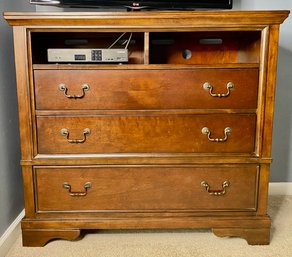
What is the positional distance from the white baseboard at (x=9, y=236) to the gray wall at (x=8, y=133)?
0.02m

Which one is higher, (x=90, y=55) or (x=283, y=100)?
(x=90, y=55)

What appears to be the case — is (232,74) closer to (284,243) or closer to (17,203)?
(284,243)

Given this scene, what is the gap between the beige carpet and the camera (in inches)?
49.8

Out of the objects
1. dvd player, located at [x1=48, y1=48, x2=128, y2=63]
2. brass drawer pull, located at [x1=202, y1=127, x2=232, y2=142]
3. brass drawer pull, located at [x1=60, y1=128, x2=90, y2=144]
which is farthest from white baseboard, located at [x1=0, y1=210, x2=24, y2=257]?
brass drawer pull, located at [x1=202, y1=127, x2=232, y2=142]

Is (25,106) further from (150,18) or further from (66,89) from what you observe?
(150,18)

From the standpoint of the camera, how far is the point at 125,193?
129 centimetres

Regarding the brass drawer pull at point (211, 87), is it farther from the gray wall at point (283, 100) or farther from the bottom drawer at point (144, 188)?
the gray wall at point (283, 100)

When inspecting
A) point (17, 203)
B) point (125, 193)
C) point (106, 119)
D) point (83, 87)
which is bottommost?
point (17, 203)

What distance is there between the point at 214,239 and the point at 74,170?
0.66 m

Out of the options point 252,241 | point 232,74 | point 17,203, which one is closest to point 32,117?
point 17,203

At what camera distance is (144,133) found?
1249 mm

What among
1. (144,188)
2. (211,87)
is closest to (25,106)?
(144,188)

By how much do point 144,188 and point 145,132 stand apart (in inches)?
9.0

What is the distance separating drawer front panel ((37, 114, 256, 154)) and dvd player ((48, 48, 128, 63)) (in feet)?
0.73
